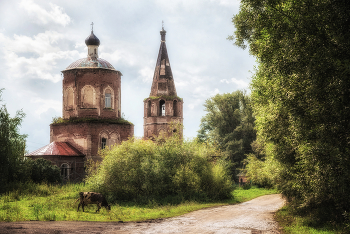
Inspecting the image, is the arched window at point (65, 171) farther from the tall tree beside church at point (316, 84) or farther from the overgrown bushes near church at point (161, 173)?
the tall tree beside church at point (316, 84)

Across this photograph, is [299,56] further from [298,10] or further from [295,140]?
[295,140]

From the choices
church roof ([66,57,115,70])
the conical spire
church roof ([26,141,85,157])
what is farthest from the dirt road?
the conical spire

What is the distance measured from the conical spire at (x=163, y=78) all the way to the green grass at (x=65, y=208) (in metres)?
15.8

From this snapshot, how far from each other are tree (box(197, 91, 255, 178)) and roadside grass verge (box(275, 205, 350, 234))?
22.8 metres

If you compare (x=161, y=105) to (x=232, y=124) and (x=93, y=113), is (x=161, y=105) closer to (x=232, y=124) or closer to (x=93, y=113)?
(x=93, y=113)

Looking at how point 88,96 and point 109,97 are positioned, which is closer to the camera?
point 88,96

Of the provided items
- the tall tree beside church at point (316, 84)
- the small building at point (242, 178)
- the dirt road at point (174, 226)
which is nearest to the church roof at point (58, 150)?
the small building at point (242, 178)

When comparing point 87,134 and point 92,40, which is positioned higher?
point 92,40

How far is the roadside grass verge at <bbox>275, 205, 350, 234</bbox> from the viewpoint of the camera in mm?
10568

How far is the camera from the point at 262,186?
1227 inches

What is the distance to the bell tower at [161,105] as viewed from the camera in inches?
1414

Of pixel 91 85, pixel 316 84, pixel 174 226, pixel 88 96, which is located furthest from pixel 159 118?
pixel 316 84

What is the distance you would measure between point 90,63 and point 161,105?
8493 mm

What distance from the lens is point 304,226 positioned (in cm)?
1154
